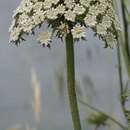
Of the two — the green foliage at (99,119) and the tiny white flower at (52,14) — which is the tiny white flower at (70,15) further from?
the green foliage at (99,119)

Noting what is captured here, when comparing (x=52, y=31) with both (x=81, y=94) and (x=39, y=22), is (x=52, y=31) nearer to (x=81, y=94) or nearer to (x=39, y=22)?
(x=39, y=22)

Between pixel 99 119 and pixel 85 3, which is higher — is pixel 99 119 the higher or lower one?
the lower one

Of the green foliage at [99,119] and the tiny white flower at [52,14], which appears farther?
the green foliage at [99,119]

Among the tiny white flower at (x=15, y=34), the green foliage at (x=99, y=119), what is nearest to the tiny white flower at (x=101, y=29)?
the tiny white flower at (x=15, y=34)

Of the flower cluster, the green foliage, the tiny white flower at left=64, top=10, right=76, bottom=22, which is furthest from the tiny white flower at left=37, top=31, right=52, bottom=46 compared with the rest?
the green foliage

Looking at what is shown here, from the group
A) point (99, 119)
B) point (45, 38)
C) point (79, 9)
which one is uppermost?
point (79, 9)

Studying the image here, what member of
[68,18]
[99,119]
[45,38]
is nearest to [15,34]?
[45,38]

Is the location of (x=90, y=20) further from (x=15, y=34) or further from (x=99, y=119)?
(x=99, y=119)

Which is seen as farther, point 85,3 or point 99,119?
point 99,119

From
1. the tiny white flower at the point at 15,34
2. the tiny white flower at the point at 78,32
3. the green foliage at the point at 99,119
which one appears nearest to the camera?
the tiny white flower at the point at 78,32

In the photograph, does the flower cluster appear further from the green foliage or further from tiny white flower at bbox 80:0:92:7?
the green foliage
